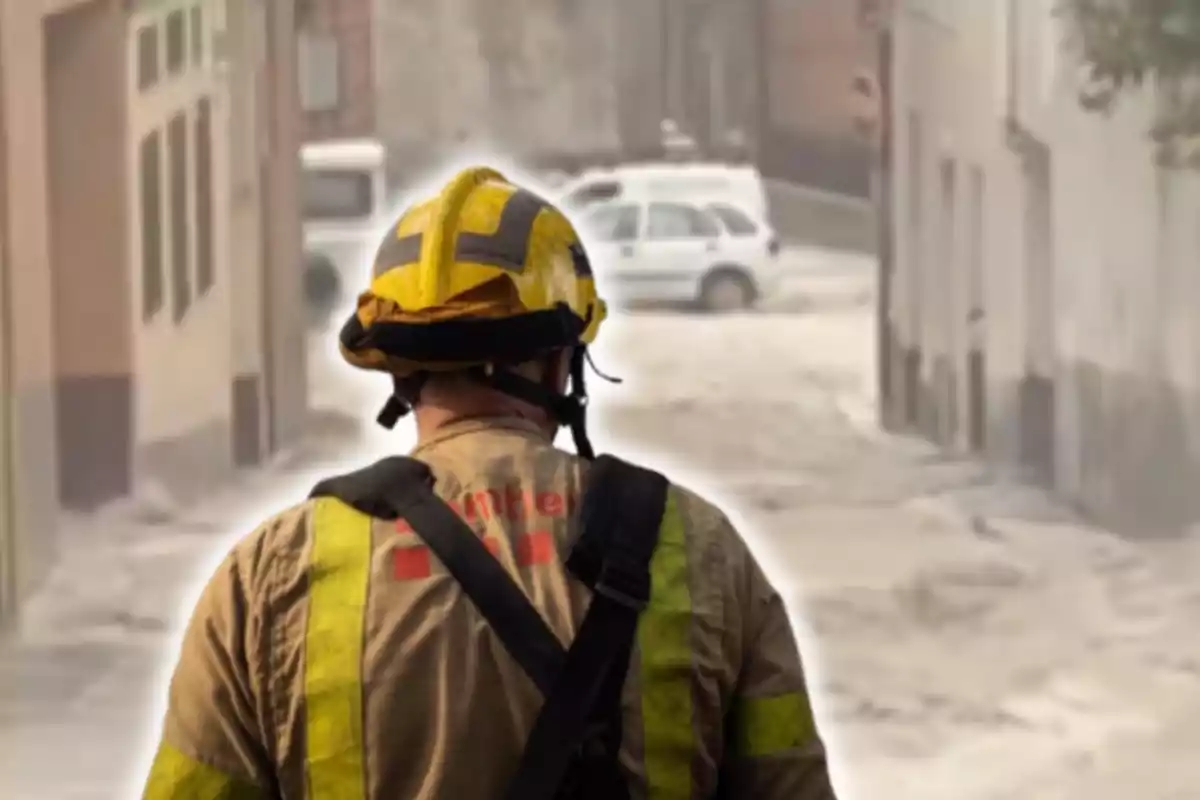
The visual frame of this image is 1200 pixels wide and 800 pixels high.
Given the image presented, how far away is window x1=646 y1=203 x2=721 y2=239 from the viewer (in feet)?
7.22

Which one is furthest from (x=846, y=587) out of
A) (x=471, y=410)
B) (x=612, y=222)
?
(x=471, y=410)

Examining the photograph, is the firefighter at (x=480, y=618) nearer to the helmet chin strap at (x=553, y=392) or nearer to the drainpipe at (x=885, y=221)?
the helmet chin strap at (x=553, y=392)

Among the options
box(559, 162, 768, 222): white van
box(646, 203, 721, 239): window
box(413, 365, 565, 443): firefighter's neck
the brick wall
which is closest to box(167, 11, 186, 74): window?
the brick wall

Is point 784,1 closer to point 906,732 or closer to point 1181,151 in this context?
point 1181,151

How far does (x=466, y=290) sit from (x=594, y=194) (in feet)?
3.52

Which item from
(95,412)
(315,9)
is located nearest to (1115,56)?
(315,9)

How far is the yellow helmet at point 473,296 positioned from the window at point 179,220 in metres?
1.09

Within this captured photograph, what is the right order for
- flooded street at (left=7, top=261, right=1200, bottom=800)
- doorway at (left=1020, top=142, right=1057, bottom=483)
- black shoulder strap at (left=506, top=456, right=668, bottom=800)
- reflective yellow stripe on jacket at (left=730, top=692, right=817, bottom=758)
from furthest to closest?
doorway at (left=1020, top=142, right=1057, bottom=483) → flooded street at (left=7, top=261, right=1200, bottom=800) → reflective yellow stripe on jacket at (left=730, top=692, right=817, bottom=758) → black shoulder strap at (left=506, top=456, right=668, bottom=800)

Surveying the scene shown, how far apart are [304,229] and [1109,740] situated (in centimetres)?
122

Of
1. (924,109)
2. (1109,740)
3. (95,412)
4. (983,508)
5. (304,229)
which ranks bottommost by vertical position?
(1109,740)

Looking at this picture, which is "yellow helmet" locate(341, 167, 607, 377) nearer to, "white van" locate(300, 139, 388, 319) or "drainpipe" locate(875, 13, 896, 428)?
"white van" locate(300, 139, 388, 319)

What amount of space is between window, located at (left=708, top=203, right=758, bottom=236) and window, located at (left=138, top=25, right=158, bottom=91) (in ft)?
2.49

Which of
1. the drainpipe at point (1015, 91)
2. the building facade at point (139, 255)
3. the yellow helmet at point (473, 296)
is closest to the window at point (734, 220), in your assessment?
the drainpipe at point (1015, 91)

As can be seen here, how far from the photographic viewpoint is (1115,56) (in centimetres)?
215
